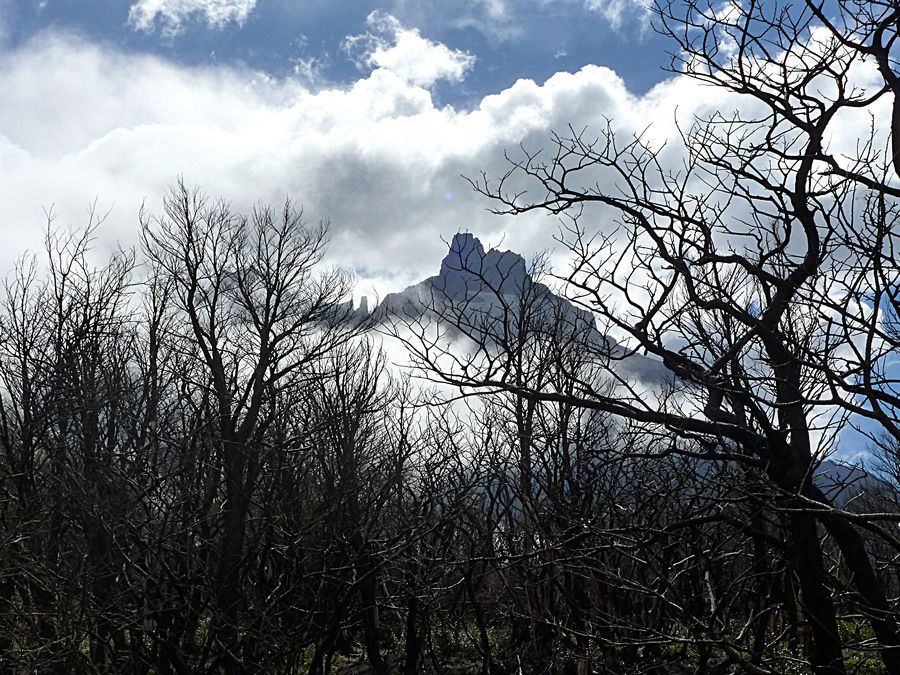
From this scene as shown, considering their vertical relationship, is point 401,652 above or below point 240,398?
below

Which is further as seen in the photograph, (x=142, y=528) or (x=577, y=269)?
(x=142, y=528)

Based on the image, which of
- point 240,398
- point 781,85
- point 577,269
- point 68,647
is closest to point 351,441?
point 240,398

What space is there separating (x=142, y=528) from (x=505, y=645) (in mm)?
7732

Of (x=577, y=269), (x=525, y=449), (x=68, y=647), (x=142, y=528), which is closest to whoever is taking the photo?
(x=577, y=269)

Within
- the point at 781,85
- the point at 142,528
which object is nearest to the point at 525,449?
the point at 142,528

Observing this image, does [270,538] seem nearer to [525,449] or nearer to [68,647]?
[68,647]

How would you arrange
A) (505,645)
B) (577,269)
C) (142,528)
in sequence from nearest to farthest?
(577,269)
(142,528)
(505,645)

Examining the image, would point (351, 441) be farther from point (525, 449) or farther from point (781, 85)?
point (781, 85)

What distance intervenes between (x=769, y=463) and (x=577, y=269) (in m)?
1.82

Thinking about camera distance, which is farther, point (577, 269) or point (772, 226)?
point (772, 226)

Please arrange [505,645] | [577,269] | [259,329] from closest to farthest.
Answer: [577,269] → [505,645] → [259,329]

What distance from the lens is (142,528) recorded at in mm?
8828

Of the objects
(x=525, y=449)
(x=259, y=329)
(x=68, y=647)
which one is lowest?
(x=68, y=647)

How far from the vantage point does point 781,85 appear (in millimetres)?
5105
